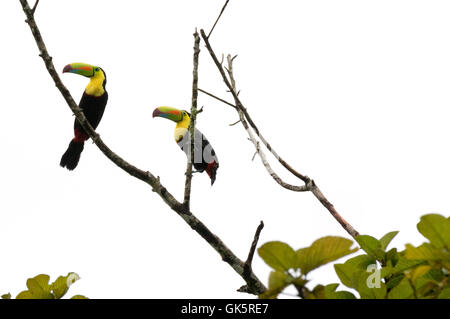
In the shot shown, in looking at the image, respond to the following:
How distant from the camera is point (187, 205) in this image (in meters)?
3.36

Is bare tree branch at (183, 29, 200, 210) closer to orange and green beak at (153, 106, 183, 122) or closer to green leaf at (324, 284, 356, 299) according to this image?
green leaf at (324, 284, 356, 299)

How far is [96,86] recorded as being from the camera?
9336 millimetres

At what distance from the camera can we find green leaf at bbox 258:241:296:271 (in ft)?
Answer: 4.60

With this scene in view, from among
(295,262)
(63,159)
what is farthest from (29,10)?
(63,159)

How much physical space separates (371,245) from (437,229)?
508mm

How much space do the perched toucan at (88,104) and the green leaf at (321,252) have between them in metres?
7.91

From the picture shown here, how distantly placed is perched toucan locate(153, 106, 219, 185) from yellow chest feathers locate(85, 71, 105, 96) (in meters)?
1.15

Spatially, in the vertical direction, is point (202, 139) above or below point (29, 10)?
above

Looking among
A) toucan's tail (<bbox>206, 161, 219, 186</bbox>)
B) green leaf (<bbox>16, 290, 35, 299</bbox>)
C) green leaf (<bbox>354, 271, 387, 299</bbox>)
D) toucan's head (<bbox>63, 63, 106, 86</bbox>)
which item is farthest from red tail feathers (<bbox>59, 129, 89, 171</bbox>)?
green leaf (<bbox>354, 271, 387, 299</bbox>)

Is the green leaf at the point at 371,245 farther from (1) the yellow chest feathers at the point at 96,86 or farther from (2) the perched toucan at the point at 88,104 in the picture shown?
(1) the yellow chest feathers at the point at 96,86

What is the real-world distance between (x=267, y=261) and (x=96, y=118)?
805 cm

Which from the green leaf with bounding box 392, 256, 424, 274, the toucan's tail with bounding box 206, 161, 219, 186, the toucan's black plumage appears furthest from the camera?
the toucan's tail with bounding box 206, 161, 219, 186

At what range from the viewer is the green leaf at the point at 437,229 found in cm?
143
